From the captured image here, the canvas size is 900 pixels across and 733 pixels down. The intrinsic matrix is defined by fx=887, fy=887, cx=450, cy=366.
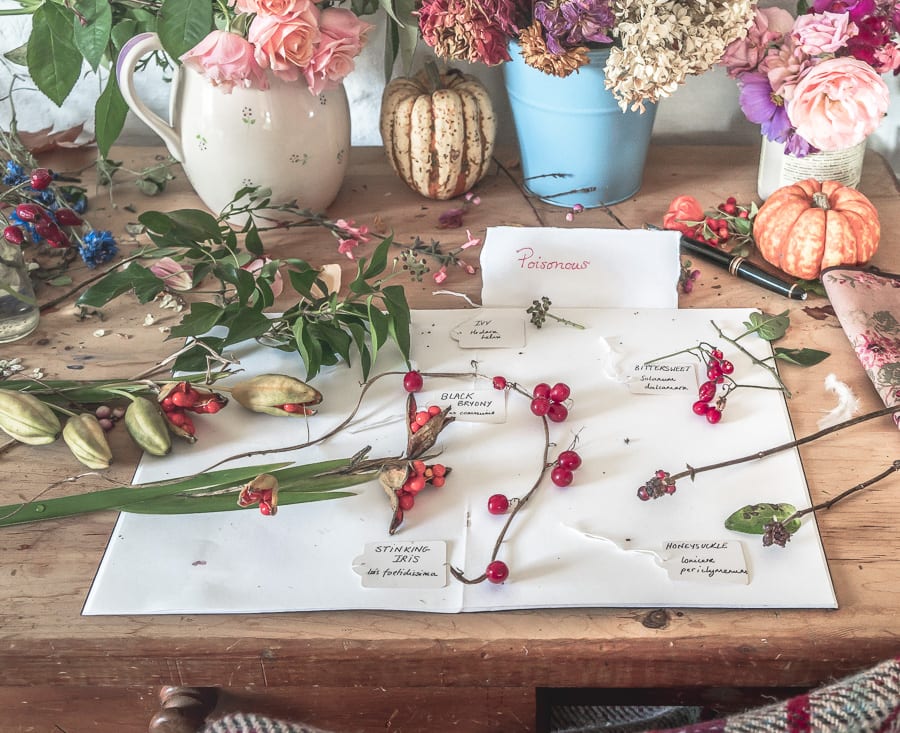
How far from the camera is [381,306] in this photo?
963 millimetres

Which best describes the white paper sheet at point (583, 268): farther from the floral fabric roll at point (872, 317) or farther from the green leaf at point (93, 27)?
the green leaf at point (93, 27)

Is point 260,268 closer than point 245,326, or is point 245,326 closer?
point 245,326

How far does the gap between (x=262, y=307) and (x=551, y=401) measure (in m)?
0.29

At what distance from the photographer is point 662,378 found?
2.84 ft

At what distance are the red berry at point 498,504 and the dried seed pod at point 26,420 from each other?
0.40m

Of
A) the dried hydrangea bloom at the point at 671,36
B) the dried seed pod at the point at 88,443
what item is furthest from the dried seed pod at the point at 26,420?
the dried hydrangea bloom at the point at 671,36

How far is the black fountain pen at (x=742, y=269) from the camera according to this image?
97 cm

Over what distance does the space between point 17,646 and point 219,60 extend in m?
0.58

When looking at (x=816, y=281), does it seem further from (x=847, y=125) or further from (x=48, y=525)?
(x=48, y=525)

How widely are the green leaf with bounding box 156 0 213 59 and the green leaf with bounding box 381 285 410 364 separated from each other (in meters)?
0.34

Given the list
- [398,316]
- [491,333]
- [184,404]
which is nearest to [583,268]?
[491,333]

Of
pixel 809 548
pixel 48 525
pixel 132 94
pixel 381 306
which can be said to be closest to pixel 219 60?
pixel 132 94

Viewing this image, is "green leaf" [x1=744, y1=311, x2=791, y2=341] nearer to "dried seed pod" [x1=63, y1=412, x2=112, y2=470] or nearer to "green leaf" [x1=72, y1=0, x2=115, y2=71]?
"dried seed pod" [x1=63, y1=412, x2=112, y2=470]

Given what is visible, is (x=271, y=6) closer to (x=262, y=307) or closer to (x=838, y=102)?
(x=262, y=307)
